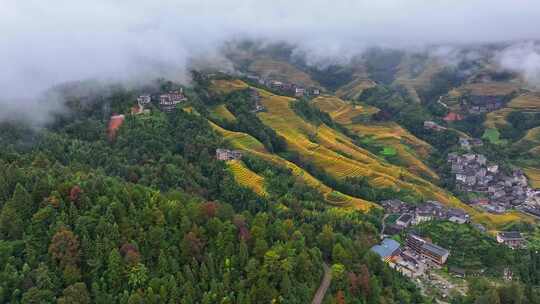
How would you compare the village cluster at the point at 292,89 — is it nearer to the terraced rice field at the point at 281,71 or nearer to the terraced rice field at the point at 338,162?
the terraced rice field at the point at 281,71

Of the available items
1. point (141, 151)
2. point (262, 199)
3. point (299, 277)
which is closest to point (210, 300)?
point (299, 277)

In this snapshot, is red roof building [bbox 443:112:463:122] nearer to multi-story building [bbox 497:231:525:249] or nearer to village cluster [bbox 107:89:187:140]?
multi-story building [bbox 497:231:525:249]

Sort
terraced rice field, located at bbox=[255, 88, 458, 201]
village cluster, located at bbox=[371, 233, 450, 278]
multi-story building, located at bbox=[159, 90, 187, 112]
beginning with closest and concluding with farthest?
village cluster, located at bbox=[371, 233, 450, 278] < terraced rice field, located at bbox=[255, 88, 458, 201] < multi-story building, located at bbox=[159, 90, 187, 112]

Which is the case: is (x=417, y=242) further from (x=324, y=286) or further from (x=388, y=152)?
(x=388, y=152)

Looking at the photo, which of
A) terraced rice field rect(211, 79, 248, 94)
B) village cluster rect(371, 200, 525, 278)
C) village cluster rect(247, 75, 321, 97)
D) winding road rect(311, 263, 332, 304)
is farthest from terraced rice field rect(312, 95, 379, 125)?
winding road rect(311, 263, 332, 304)

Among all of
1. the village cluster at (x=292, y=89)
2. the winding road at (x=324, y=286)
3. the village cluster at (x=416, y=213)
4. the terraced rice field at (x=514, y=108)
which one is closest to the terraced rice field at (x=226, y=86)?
the village cluster at (x=292, y=89)

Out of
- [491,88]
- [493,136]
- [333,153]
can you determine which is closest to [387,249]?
[333,153]

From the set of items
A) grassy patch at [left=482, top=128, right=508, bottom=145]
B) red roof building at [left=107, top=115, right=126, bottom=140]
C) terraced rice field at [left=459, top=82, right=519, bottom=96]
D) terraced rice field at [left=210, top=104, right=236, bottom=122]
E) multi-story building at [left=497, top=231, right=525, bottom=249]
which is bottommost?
grassy patch at [left=482, top=128, right=508, bottom=145]
